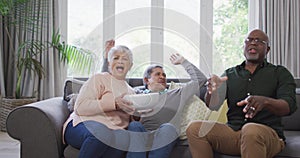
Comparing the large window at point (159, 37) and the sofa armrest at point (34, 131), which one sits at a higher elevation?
the large window at point (159, 37)

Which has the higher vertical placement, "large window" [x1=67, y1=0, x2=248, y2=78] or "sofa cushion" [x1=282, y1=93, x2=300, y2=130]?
"large window" [x1=67, y1=0, x2=248, y2=78]

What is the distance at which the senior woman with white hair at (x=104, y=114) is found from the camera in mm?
1955

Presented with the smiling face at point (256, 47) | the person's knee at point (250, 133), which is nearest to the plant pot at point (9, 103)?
the smiling face at point (256, 47)

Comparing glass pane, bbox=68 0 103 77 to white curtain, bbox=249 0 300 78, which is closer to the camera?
white curtain, bbox=249 0 300 78

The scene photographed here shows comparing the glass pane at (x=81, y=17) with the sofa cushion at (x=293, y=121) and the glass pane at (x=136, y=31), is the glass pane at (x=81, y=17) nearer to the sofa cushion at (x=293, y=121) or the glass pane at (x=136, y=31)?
the sofa cushion at (x=293, y=121)

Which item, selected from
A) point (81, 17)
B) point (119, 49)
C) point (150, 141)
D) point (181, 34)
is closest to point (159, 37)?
point (181, 34)

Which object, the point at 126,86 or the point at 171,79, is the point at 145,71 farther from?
the point at 171,79

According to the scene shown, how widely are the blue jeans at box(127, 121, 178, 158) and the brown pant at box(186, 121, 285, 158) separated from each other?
0.12 metres

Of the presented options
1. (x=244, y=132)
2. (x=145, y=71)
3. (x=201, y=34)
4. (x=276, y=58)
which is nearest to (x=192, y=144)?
(x=244, y=132)

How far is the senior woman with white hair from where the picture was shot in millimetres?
1955

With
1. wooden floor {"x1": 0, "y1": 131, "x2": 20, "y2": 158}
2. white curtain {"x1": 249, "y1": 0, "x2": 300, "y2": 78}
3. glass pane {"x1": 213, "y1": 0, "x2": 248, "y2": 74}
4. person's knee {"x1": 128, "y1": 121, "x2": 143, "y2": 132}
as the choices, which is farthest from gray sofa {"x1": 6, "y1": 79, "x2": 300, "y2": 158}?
glass pane {"x1": 213, "y1": 0, "x2": 248, "y2": 74}

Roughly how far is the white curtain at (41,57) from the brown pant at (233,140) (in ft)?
8.16

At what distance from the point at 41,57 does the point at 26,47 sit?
0.18 m

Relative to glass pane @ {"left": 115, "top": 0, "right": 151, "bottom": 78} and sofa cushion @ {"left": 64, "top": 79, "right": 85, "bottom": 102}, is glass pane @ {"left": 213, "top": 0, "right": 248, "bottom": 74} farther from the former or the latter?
glass pane @ {"left": 115, "top": 0, "right": 151, "bottom": 78}
